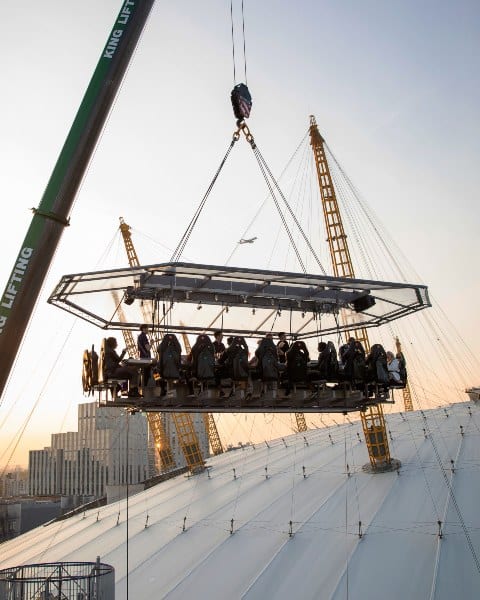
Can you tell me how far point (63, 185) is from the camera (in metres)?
15.6

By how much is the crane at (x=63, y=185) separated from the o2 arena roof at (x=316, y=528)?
520 inches

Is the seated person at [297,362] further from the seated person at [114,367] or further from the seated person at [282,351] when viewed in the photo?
the seated person at [114,367]

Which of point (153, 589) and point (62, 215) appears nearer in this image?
point (62, 215)

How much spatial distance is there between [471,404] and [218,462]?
679 inches

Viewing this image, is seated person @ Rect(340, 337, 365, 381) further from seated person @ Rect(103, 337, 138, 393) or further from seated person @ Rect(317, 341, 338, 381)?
seated person @ Rect(103, 337, 138, 393)

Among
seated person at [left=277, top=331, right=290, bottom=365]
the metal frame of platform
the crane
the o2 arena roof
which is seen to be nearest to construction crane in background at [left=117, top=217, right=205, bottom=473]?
the o2 arena roof

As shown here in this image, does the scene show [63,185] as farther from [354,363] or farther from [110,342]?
[354,363]

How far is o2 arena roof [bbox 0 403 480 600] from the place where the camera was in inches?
860

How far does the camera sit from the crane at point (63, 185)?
14.3 m

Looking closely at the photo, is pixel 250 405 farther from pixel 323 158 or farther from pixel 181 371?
pixel 323 158

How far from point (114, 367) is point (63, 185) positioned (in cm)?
538

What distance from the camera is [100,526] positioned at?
35.3 meters

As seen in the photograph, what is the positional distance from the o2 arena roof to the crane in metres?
13.2

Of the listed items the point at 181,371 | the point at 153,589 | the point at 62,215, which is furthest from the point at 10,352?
the point at 153,589
